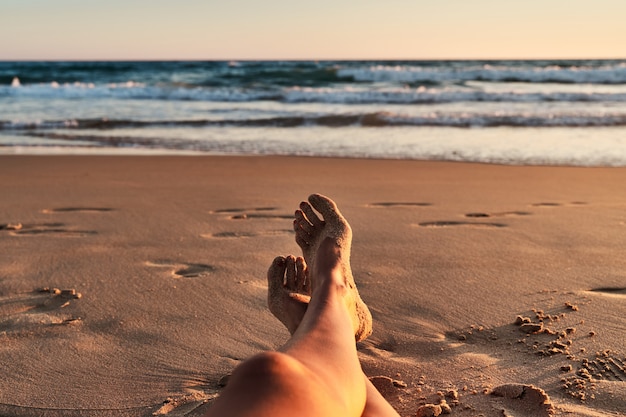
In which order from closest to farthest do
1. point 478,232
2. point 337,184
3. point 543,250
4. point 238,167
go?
point 543,250
point 478,232
point 337,184
point 238,167

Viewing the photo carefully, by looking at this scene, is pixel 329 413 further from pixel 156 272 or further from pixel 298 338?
pixel 156 272

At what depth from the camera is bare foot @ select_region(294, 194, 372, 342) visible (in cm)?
217

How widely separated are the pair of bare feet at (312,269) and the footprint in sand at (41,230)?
1458 millimetres

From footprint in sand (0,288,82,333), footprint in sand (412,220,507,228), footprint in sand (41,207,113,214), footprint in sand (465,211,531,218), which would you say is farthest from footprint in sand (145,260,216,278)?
footprint in sand (465,211,531,218)

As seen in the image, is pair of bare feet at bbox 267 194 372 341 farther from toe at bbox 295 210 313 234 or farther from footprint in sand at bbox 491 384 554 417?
footprint in sand at bbox 491 384 554 417

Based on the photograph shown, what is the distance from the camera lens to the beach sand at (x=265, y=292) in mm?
1911

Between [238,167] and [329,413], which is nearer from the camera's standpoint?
[329,413]

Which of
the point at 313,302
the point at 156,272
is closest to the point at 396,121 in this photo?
the point at 156,272

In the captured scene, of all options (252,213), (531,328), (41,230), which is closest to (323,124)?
(252,213)

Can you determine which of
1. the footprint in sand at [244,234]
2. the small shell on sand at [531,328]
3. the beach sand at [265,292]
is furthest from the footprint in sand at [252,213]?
the small shell on sand at [531,328]

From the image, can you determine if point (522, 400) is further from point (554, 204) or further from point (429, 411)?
point (554, 204)

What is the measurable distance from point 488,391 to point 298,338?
2.09 ft

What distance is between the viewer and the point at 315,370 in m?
1.44

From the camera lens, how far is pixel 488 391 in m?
1.88
